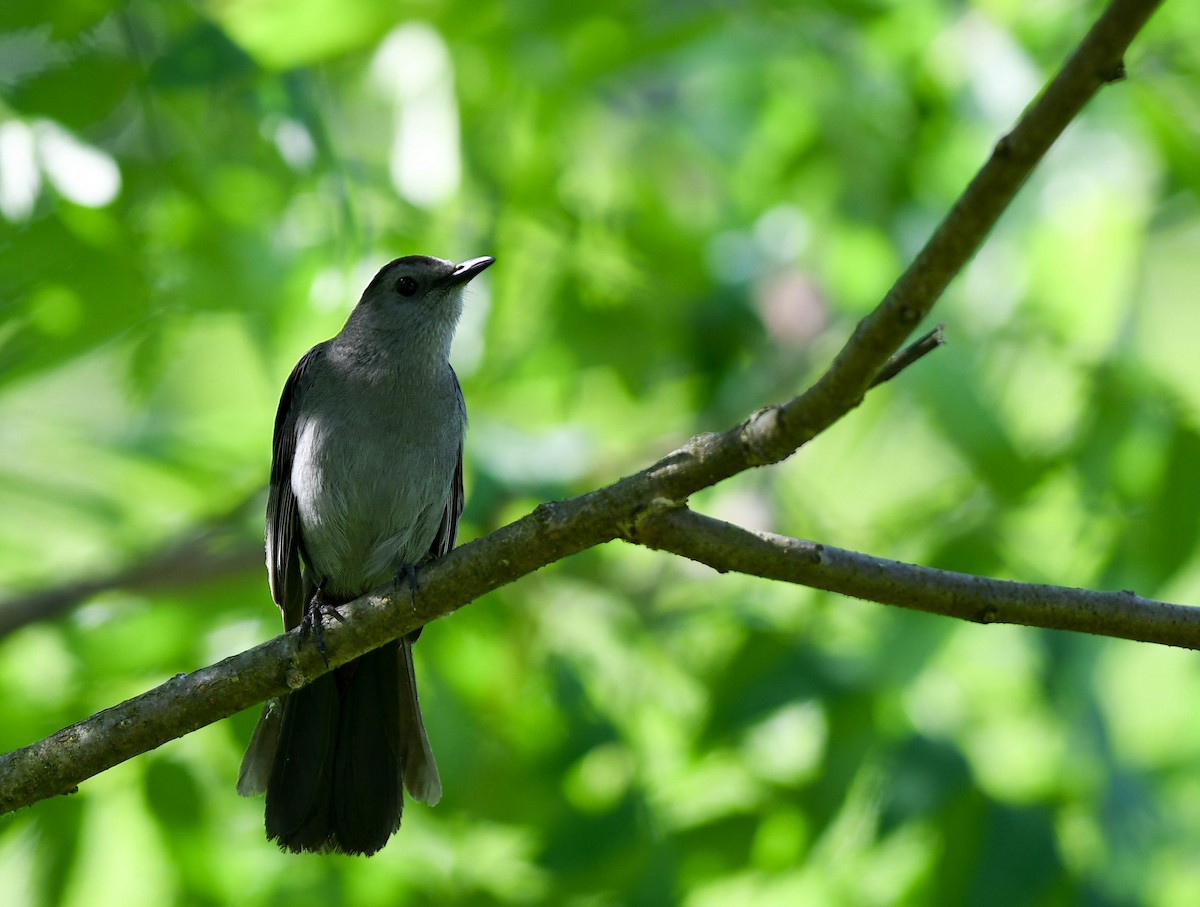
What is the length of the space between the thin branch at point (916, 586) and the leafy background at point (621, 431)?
4.97 feet

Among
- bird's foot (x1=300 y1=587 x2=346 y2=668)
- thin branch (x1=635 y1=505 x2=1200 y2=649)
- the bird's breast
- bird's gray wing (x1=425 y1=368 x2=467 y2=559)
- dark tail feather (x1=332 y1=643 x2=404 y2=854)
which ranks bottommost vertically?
dark tail feather (x1=332 y1=643 x2=404 y2=854)

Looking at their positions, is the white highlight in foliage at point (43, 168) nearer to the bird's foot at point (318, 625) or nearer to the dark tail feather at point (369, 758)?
the bird's foot at point (318, 625)

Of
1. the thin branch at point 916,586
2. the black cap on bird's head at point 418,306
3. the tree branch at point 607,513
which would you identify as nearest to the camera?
the tree branch at point 607,513

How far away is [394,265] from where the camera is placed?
555 cm

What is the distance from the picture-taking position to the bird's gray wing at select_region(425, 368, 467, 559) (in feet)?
16.8

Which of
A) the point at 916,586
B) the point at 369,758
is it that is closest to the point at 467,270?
the point at 369,758

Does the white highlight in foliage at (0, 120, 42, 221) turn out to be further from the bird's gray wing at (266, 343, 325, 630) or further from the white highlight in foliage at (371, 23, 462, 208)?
the white highlight in foliage at (371, 23, 462, 208)

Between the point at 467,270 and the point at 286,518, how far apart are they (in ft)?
4.21

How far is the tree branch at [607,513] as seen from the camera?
7.13 feet

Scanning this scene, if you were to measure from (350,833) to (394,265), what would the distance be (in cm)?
247

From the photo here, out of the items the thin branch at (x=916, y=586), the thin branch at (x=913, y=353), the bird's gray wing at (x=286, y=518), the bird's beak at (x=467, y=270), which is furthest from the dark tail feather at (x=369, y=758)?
the thin branch at (x=913, y=353)

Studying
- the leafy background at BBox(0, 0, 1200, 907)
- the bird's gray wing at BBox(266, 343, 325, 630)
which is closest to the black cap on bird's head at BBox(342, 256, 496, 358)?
the leafy background at BBox(0, 0, 1200, 907)

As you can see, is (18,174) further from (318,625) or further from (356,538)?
(318,625)

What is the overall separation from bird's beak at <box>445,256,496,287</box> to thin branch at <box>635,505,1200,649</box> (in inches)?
96.4
